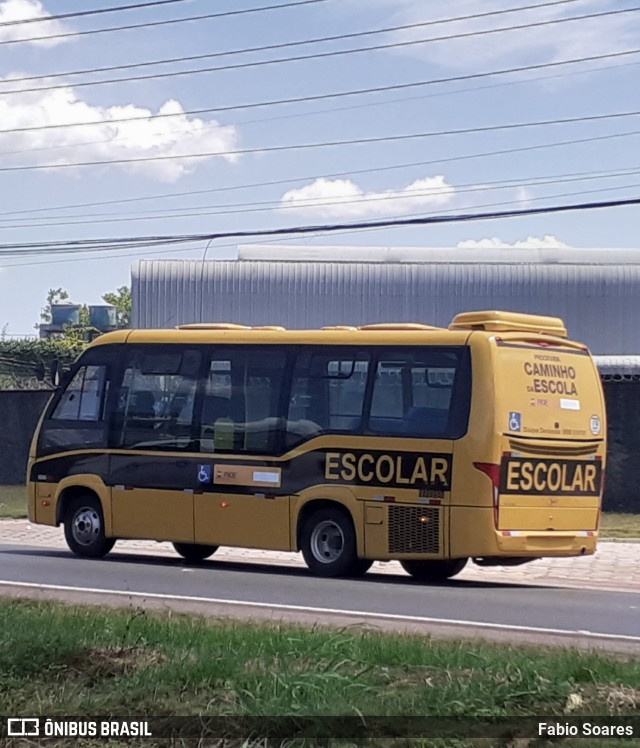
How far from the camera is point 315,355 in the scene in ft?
54.0

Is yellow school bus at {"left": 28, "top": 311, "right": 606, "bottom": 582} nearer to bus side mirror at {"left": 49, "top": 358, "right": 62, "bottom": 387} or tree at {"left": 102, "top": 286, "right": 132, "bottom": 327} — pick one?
bus side mirror at {"left": 49, "top": 358, "right": 62, "bottom": 387}

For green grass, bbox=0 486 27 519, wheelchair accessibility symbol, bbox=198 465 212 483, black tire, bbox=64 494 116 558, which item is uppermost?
wheelchair accessibility symbol, bbox=198 465 212 483

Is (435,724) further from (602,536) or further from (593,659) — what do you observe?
(602,536)

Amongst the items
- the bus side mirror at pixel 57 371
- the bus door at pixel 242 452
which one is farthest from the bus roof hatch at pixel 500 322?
the bus side mirror at pixel 57 371

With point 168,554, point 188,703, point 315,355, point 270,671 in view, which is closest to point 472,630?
point 270,671

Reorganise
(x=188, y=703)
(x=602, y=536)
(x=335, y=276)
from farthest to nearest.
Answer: (x=335, y=276) < (x=602, y=536) < (x=188, y=703)

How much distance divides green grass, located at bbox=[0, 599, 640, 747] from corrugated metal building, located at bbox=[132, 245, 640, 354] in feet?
115

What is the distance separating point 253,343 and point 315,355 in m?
0.94

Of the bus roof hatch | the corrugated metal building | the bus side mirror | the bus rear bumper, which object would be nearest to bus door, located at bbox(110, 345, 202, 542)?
the bus side mirror

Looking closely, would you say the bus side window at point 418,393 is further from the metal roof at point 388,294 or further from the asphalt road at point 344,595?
the metal roof at point 388,294

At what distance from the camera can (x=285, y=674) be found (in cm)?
784

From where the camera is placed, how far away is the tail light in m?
14.9

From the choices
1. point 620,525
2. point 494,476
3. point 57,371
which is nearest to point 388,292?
point 620,525

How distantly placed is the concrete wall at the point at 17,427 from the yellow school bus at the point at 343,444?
14.3 meters
